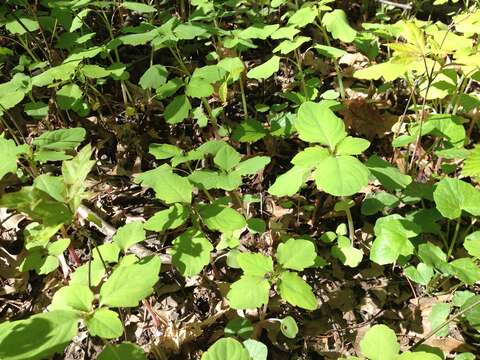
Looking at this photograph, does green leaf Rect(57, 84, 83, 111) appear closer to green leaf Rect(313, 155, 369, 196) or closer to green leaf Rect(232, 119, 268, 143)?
green leaf Rect(232, 119, 268, 143)

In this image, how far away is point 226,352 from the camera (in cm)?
130

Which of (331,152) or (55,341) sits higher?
(331,152)

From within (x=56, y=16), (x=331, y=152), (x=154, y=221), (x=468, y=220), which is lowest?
(x=468, y=220)

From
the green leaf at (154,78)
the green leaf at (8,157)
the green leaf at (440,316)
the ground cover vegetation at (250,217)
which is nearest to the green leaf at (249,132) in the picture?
the ground cover vegetation at (250,217)

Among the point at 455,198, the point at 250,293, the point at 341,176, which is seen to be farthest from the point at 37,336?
the point at 455,198

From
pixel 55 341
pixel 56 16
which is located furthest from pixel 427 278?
pixel 56 16

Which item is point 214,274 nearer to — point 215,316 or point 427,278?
point 215,316

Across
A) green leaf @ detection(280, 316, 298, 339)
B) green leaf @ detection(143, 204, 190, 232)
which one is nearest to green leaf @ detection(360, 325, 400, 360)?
green leaf @ detection(280, 316, 298, 339)

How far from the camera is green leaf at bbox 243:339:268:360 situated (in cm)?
148

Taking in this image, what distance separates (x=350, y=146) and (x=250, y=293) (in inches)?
25.5

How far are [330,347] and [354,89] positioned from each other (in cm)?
163

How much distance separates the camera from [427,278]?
1677mm

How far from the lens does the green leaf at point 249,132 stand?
87.6 inches

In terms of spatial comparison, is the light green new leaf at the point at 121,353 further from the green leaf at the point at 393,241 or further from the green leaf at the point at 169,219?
the green leaf at the point at 393,241
